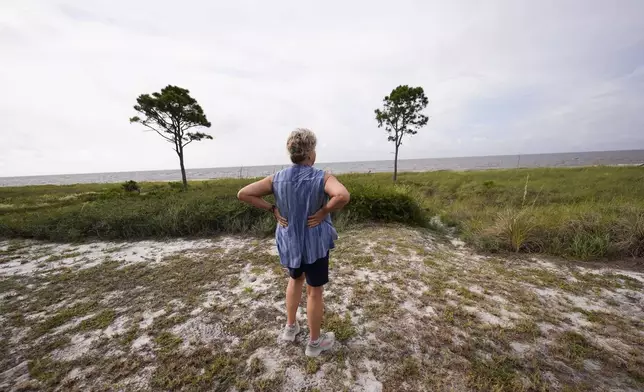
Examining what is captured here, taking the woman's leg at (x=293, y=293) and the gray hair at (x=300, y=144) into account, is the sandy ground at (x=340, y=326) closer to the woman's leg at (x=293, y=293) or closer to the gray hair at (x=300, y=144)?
the woman's leg at (x=293, y=293)

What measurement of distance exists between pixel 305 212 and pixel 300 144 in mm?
577

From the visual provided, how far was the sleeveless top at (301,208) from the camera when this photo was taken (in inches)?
81.2

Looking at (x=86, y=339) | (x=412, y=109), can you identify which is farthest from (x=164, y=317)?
(x=412, y=109)

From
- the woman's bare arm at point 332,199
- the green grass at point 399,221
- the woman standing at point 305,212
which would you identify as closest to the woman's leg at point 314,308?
the woman standing at point 305,212

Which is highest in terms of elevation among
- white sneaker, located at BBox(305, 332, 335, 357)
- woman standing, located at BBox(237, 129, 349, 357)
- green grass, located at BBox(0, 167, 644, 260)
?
woman standing, located at BBox(237, 129, 349, 357)

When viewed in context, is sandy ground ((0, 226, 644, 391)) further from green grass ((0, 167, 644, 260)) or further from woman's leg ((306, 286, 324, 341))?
green grass ((0, 167, 644, 260))

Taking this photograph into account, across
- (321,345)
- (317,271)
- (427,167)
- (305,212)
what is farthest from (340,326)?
(427,167)

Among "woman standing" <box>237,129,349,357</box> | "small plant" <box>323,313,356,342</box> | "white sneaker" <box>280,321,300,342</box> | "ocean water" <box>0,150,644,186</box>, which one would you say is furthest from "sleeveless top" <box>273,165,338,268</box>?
"ocean water" <box>0,150,644,186</box>

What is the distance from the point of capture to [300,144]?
2.05m

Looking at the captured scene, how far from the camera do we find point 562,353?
225 centimetres

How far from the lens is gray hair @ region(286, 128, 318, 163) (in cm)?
204

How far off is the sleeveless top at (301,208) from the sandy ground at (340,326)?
38.9 inches

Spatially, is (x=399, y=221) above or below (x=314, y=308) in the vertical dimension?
below

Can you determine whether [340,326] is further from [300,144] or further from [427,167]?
[427,167]
